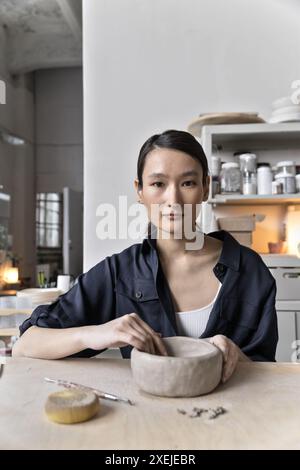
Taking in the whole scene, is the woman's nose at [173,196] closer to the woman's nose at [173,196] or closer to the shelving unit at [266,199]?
the woman's nose at [173,196]

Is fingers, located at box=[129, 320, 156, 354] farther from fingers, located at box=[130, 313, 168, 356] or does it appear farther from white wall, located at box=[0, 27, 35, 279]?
white wall, located at box=[0, 27, 35, 279]

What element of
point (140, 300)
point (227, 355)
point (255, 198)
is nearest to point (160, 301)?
point (140, 300)

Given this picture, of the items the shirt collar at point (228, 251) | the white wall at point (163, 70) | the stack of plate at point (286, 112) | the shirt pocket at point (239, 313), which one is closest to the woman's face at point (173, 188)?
the shirt collar at point (228, 251)

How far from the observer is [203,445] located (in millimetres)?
521

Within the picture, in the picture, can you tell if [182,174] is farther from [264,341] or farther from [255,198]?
[255,198]

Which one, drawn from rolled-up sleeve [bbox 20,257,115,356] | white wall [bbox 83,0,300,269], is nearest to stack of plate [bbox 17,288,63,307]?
white wall [bbox 83,0,300,269]

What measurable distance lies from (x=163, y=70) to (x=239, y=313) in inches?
85.4

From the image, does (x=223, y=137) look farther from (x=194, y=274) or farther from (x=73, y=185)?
(x=73, y=185)

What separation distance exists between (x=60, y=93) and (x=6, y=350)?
4363 mm

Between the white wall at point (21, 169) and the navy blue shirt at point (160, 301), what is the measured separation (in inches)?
174

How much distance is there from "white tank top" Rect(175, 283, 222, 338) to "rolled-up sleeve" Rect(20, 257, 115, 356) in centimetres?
19

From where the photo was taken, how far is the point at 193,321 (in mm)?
1057
